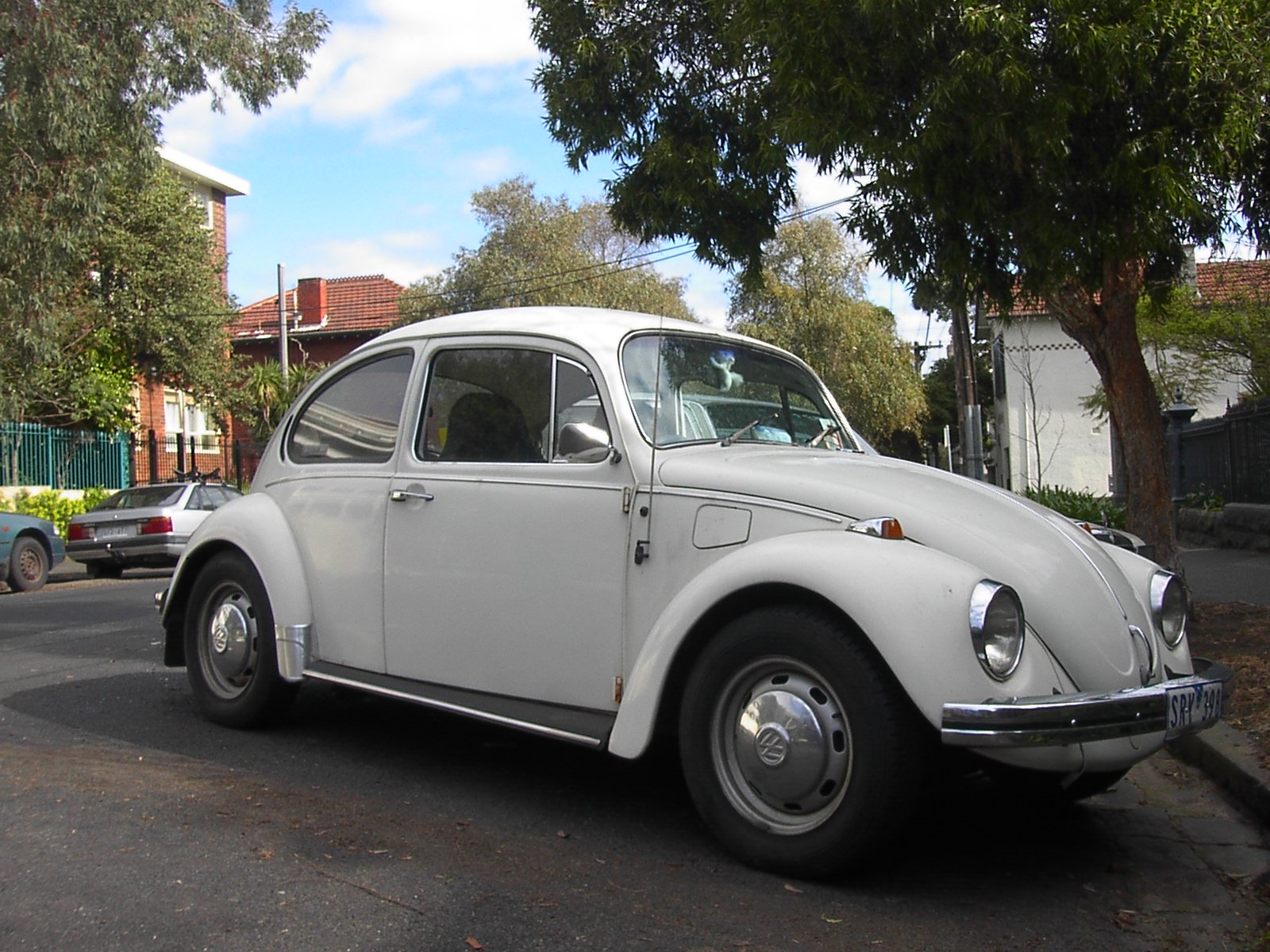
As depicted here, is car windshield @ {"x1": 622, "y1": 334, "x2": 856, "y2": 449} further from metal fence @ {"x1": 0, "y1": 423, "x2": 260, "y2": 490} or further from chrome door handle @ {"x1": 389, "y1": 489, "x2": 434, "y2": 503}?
metal fence @ {"x1": 0, "y1": 423, "x2": 260, "y2": 490}

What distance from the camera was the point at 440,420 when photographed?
531cm

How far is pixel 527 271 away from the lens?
3866cm

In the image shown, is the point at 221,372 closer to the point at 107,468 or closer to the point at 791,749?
the point at 107,468

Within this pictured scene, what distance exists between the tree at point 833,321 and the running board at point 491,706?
35759 millimetres

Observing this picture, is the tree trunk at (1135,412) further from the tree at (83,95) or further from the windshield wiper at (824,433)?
the tree at (83,95)

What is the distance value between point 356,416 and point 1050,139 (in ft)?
13.1

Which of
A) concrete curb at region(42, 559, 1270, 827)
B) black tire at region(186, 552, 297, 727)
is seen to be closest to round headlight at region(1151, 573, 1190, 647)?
concrete curb at region(42, 559, 1270, 827)

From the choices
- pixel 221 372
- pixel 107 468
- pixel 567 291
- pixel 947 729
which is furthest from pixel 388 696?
pixel 567 291

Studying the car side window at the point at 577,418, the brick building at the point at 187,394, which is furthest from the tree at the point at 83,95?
the car side window at the point at 577,418

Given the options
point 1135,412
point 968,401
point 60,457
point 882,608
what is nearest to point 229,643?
point 882,608

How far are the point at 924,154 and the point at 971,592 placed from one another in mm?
4310

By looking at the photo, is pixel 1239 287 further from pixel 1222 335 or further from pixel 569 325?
pixel 569 325

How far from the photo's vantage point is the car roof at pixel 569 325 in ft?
16.1

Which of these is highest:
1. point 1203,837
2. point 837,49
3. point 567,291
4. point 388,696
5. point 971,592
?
point 567,291
